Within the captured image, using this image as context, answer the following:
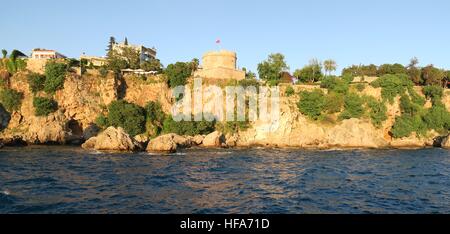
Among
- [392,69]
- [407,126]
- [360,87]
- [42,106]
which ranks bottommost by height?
[407,126]

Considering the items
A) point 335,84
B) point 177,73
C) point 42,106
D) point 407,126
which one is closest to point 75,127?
point 42,106

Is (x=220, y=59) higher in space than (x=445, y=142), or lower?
higher

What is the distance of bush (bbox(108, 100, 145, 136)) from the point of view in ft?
156

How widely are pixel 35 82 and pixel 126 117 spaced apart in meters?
12.3

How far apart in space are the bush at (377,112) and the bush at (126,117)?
31.7m

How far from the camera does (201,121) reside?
50.5m

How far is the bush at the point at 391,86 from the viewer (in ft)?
189

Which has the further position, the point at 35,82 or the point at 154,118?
the point at 154,118

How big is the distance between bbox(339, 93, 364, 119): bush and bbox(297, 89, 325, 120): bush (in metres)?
3.27

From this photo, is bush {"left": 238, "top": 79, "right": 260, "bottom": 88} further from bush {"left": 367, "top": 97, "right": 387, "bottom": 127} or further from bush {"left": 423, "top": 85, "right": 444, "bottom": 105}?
bush {"left": 423, "top": 85, "right": 444, "bottom": 105}

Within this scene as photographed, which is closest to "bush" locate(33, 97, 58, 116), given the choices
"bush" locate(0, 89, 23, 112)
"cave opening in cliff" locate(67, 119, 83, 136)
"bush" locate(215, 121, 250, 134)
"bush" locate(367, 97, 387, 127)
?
"bush" locate(0, 89, 23, 112)

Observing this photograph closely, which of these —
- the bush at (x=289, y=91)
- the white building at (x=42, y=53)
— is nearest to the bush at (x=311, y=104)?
the bush at (x=289, y=91)

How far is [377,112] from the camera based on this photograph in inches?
2203

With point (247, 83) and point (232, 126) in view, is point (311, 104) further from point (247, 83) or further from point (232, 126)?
point (232, 126)
